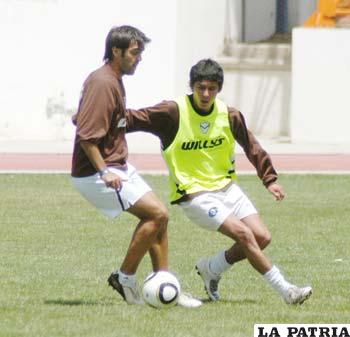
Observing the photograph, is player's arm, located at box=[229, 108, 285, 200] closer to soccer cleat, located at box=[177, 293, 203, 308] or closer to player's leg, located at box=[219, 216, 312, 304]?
player's leg, located at box=[219, 216, 312, 304]

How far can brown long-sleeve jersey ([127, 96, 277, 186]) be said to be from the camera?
9414 mm

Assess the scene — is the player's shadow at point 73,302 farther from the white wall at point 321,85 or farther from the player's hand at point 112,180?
the white wall at point 321,85

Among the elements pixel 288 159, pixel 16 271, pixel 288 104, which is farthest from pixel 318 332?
pixel 288 104

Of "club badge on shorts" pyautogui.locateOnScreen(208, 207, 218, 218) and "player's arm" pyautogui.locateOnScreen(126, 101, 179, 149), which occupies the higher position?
"player's arm" pyautogui.locateOnScreen(126, 101, 179, 149)

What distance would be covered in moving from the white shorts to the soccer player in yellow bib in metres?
0.34

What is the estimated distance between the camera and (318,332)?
25.9ft

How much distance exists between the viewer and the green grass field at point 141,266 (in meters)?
8.66

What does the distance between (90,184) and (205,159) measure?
83 centimetres

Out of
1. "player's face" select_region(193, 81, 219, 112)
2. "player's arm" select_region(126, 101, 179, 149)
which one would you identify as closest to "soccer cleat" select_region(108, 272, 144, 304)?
"player's arm" select_region(126, 101, 179, 149)

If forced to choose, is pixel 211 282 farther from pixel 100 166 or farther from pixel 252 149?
pixel 100 166

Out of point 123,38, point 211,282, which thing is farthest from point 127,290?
point 123,38

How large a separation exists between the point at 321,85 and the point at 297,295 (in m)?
17.2

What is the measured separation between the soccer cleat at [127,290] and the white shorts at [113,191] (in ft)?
1.60

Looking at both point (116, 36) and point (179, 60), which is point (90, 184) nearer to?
point (116, 36)
